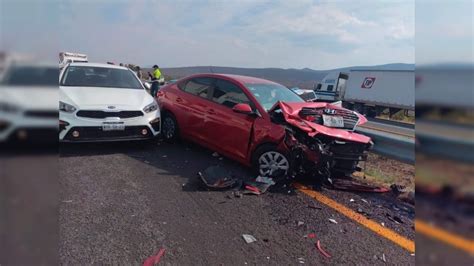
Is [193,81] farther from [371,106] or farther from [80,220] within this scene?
[371,106]

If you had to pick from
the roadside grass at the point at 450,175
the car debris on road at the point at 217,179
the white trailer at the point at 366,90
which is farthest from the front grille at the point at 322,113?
the white trailer at the point at 366,90

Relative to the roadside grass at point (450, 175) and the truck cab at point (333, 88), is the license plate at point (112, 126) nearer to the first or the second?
the roadside grass at point (450, 175)

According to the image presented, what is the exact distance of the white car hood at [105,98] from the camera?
17.2 ft

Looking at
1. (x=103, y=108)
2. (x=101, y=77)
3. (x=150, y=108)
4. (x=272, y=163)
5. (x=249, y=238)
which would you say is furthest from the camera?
(x=101, y=77)

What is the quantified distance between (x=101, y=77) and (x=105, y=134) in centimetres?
164

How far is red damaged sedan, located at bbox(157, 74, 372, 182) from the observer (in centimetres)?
443

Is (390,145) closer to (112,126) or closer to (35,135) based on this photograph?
(112,126)

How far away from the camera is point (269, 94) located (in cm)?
550

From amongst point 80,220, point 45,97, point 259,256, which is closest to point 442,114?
point 45,97

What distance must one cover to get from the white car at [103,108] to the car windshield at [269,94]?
76.4 inches

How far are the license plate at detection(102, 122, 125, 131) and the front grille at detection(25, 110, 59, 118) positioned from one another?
4.81 meters

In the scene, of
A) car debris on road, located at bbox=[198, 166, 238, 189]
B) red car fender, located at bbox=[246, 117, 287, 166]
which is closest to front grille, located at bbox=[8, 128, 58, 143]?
car debris on road, located at bbox=[198, 166, 238, 189]

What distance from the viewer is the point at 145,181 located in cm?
441

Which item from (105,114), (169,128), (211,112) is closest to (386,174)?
(211,112)
